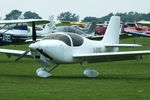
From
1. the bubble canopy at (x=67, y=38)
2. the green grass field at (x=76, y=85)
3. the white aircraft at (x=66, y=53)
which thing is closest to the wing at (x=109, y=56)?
the white aircraft at (x=66, y=53)

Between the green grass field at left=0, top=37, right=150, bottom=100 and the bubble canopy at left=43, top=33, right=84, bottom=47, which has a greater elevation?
the bubble canopy at left=43, top=33, right=84, bottom=47

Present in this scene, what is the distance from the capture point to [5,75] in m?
20.7

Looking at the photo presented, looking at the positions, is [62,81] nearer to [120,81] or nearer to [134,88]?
[120,81]

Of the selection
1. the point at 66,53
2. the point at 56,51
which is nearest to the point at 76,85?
the point at 56,51

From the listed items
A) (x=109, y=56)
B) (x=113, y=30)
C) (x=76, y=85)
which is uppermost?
(x=113, y=30)

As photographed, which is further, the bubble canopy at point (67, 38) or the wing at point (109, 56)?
the bubble canopy at point (67, 38)

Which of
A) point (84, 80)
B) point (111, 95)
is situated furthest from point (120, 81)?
point (111, 95)

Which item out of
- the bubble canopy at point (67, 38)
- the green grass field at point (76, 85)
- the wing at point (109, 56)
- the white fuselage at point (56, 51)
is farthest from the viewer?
the bubble canopy at point (67, 38)

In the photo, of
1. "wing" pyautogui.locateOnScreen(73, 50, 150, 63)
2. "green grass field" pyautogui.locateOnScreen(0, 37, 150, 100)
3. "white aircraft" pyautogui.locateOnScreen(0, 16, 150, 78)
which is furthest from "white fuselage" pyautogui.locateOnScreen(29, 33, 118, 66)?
"green grass field" pyautogui.locateOnScreen(0, 37, 150, 100)

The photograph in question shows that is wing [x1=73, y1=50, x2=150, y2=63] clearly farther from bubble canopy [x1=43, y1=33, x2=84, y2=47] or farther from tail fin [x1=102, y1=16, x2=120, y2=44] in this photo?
tail fin [x1=102, y1=16, x2=120, y2=44]

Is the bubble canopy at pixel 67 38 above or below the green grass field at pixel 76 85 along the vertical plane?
above

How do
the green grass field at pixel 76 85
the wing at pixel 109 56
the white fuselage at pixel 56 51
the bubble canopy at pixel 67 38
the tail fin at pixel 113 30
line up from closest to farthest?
1. the green grass field at pixel 76 85
2. the white fuselage at pixel 56 51
3. the wing at pixel 109 56
4. the bubble canopy at pixel 67 38
5. the tail fin at pixel 113 30

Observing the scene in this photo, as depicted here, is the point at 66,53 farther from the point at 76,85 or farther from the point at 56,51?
the point at 76,85

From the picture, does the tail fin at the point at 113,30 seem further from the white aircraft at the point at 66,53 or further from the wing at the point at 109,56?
the wing at the point at 109,56
